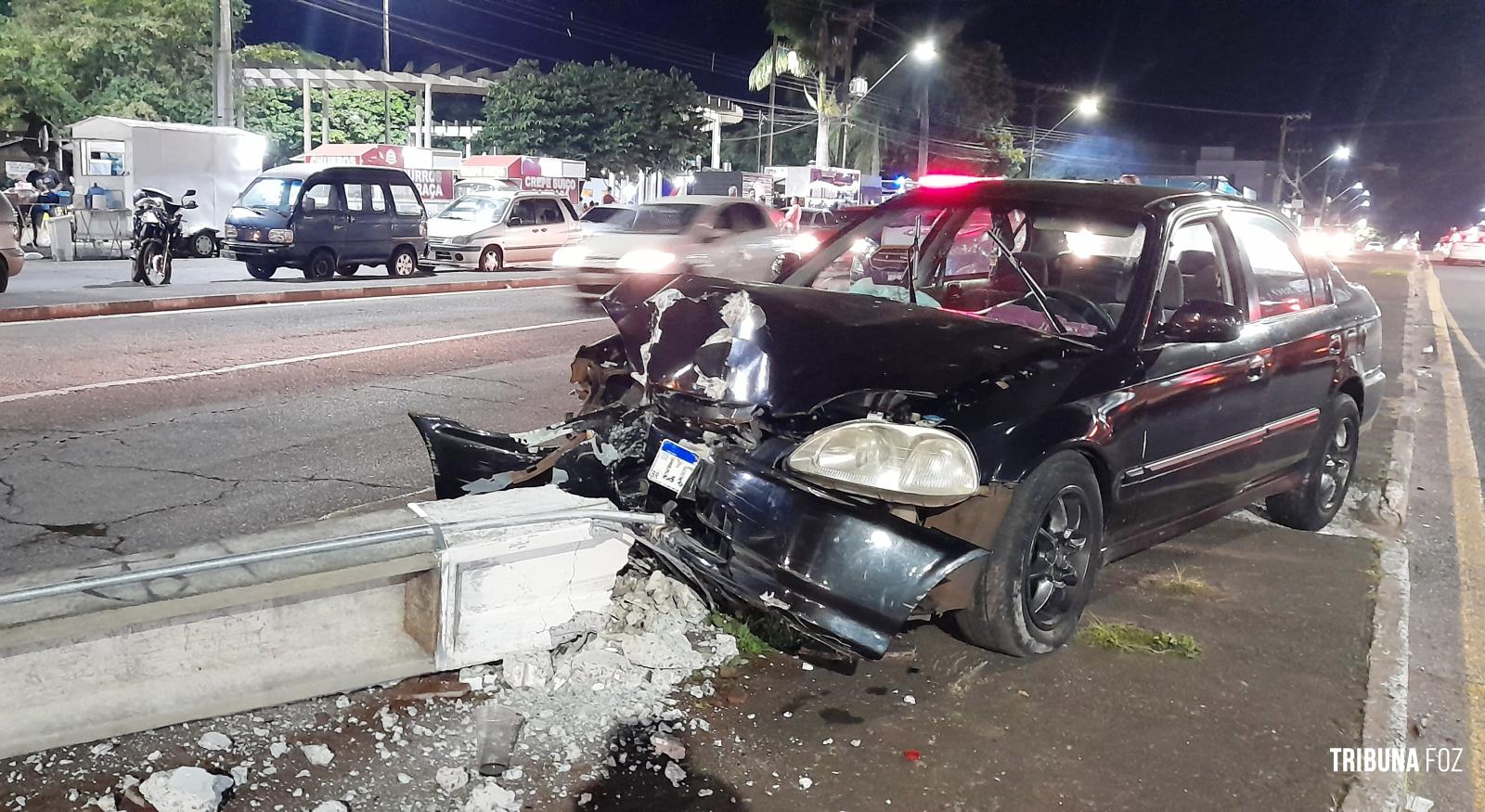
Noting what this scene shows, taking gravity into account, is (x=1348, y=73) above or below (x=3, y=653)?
above

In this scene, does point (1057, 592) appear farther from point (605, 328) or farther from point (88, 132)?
point (88, 132)

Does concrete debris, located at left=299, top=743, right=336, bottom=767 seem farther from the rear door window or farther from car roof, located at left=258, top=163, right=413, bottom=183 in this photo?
the rear door window

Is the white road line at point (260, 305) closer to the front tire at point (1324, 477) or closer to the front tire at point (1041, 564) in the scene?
the front tire at point (1041, 564)

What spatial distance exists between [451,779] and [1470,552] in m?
4.92

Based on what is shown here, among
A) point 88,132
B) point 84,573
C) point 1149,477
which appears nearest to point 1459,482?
point 1149,477

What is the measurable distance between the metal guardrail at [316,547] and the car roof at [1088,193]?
2.32m

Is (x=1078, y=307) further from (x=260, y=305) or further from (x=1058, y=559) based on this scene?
(x=260, y=305)

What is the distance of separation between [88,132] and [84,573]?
2500 cm

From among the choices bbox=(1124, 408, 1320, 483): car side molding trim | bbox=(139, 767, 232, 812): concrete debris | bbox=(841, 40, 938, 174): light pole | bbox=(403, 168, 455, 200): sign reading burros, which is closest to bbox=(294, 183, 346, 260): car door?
bbox=(403, 168, 455, 200): sign reading burros

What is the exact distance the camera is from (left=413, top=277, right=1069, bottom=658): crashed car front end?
3.25m

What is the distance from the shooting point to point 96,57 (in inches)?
1404

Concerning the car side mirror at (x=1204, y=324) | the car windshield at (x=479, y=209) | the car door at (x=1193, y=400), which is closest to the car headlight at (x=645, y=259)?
the car windshield at (x=479, y=209)

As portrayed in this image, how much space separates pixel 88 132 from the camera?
2388 cm

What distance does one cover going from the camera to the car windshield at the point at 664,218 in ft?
63.4
